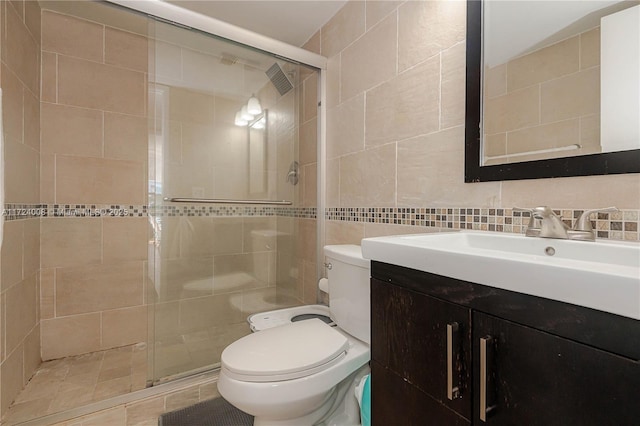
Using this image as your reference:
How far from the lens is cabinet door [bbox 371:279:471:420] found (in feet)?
2.05

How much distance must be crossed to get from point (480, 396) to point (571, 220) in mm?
585

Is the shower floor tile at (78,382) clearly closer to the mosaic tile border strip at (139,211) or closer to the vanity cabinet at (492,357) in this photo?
the mosaic tile border strip at (139,211)

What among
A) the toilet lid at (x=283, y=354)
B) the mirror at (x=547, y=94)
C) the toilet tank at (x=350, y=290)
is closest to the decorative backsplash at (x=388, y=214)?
the mirror at (x=547, y=94)

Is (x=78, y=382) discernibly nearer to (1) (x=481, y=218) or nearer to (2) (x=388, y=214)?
(2) (x=388, y=214)

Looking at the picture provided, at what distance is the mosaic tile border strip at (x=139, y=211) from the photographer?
161 cm

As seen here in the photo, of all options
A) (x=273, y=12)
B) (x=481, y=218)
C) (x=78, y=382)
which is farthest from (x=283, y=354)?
(x=273, y=12)

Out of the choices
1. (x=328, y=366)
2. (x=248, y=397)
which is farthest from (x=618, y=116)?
(x=248, y=397)

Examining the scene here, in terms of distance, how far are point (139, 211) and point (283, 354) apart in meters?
1.59

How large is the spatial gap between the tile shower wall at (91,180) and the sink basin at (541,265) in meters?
1.91

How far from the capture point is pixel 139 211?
2129 millimetres

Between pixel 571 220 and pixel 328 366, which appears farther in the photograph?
pixel 328 366

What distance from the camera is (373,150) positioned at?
5.15 feet

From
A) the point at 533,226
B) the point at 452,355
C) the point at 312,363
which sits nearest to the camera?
the point at 452,355

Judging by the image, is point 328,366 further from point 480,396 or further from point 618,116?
point 618,116
